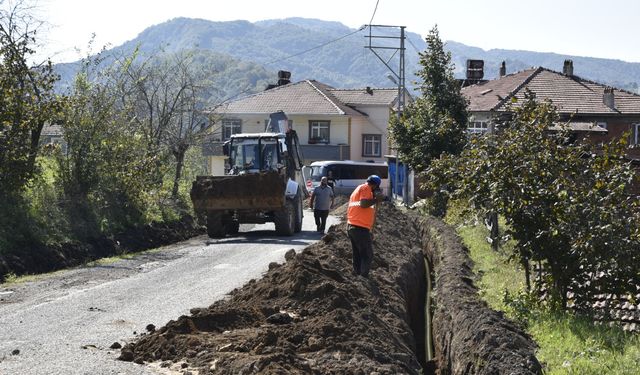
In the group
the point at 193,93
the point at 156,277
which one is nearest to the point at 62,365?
the point at 156,277

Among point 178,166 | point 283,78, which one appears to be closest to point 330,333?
point 178,166

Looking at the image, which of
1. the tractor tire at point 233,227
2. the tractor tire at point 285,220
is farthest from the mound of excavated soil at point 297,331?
the tractor tire at point 233,227

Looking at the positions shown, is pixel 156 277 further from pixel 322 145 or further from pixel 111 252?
pixel 322 145

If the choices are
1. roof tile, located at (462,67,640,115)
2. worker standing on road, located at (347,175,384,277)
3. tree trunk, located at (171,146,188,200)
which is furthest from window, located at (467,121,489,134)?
tree trunk, located at (171,146,188,200)

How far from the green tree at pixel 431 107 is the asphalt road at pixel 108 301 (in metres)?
13.6

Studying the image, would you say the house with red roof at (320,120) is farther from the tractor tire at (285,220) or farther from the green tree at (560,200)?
the green tree at (560,200)

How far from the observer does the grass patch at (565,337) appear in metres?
10.5

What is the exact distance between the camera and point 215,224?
92.4 feet

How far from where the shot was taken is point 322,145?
7181cm

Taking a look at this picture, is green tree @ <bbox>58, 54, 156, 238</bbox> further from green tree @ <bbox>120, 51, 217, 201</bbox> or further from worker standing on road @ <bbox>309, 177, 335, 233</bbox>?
green tree @ <bbox>120, 51, 217, 201</bbox>

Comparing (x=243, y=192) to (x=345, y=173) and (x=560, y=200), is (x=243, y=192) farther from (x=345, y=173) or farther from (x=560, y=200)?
(x=345, y=173)

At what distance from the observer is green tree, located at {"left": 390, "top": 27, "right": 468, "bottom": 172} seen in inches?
1507

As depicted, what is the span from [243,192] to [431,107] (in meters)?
13.8

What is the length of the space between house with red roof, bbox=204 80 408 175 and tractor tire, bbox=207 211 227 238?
40976 millimetres
